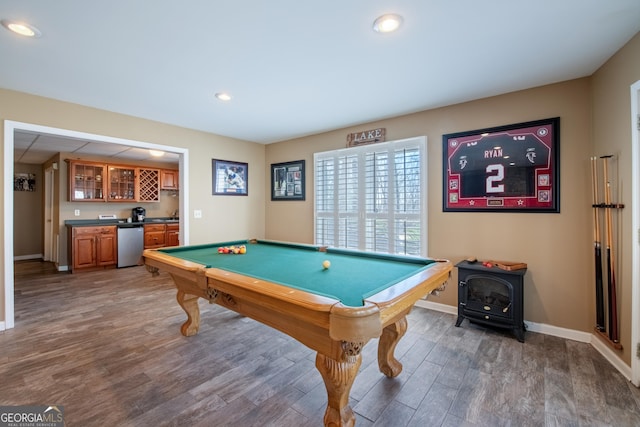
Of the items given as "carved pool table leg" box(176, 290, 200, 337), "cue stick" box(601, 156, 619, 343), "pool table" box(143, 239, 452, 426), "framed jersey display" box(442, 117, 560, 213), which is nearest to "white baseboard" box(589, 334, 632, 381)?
"cue stick" box(601, 156, 619, 343)

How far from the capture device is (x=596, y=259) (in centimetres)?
234

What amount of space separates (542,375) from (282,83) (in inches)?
124

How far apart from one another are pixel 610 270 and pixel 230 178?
4586mm

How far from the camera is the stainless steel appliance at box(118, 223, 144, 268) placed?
555cm

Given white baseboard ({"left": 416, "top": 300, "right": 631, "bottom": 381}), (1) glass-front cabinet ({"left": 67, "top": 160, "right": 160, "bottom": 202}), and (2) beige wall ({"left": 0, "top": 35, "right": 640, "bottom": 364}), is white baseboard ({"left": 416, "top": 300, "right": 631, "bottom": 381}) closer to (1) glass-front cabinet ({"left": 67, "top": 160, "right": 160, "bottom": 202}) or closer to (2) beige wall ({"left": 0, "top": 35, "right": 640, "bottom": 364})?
(2) beige wall ({"left": 0, "top": 35, "right": 640, "bottom": 364})

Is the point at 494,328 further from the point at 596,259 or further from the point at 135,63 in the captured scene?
the point at 135,63

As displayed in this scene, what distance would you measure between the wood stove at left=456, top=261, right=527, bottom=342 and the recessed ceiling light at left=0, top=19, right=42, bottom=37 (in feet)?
12.6

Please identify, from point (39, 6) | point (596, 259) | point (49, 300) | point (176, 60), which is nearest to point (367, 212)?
point (596, 259)

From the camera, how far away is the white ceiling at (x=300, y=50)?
166 cm

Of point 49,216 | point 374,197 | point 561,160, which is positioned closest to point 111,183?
point 49,216

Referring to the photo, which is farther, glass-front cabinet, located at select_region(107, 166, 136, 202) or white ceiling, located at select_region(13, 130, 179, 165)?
glass-front cabinet, located at select_region(107, 166, 136, 202)

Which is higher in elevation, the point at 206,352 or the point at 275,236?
the point at 275,236

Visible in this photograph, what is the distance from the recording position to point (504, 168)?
2.83m

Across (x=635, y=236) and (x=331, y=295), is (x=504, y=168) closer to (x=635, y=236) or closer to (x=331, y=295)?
(x=635, y=236)
